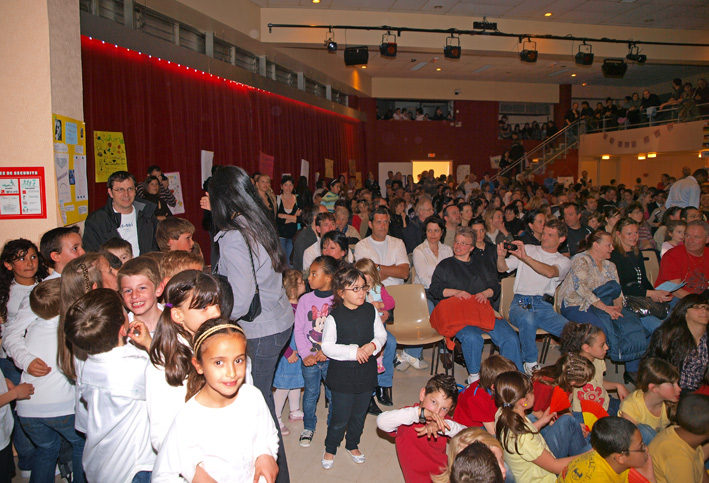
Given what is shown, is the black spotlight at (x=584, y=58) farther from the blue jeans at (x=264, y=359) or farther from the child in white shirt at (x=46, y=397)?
the child in white shirt at (x=46, y=397)

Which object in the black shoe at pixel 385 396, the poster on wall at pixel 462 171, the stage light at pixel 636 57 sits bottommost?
the black shoe at pixel 385 396

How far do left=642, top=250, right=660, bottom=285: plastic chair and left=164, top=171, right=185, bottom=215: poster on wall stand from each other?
19.5ft

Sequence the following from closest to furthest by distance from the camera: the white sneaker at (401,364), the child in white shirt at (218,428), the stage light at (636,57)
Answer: the child in white shirt at (218,428), the white sneaker at (401,364), the stage light at (636,57)

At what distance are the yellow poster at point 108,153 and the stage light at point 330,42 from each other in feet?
17.4

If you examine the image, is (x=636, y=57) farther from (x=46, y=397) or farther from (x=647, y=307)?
(x=46, y=397)

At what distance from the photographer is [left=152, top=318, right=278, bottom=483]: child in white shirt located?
66.2 inches

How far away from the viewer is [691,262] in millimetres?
4660

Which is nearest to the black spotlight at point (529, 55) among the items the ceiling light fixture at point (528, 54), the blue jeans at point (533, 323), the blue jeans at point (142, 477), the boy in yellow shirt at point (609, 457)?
the ceiling light fixture at point (528, 54)

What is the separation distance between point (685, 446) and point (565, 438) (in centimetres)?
56

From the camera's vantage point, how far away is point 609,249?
4434mm

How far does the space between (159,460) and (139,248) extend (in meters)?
2.65

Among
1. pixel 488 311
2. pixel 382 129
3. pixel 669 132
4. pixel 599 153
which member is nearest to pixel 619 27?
pixel 669 132

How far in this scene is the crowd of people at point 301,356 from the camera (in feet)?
6.29

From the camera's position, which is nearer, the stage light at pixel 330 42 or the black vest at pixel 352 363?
the black vest at pixel 352 363
